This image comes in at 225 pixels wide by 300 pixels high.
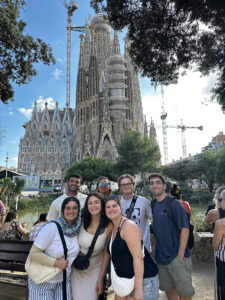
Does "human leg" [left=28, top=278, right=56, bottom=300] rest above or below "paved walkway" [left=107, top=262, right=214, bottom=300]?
above

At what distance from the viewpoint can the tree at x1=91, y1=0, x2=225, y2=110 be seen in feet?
17.3

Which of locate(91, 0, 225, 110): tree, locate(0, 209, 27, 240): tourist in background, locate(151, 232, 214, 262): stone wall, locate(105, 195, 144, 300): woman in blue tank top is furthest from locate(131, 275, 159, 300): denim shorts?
locate(91, 0, 225, 110): tree

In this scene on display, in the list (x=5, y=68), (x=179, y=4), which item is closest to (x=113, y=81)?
(x=5, y=68)

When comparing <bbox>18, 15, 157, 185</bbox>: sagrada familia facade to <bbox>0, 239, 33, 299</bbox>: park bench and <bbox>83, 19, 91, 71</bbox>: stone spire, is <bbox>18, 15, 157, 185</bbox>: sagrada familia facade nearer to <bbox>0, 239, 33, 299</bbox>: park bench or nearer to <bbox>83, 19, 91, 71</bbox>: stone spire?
<bbox>83, 19, 91, 71</bbox>: stone spire

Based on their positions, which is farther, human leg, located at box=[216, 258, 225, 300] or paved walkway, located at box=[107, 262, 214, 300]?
paved walkway, located at box=[107, 262, 214, 300]

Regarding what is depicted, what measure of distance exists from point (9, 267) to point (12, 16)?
8.39 meters

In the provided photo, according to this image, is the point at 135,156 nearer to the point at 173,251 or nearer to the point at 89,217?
the point at 173,251

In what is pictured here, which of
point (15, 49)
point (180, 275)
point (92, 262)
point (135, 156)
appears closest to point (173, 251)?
point (180, 275)

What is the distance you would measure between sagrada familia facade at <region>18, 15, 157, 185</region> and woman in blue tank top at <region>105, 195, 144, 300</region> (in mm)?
32153

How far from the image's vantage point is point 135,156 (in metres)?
27.9

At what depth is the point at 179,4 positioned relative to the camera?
16.9 ft

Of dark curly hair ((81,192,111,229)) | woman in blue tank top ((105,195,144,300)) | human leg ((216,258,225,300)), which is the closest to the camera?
woman in blue tank top ((105,195,144,300))

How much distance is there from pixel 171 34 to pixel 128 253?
5.94 m

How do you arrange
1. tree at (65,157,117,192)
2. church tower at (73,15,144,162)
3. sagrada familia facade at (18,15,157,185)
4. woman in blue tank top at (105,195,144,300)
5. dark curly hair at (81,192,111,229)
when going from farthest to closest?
1. sagrada familia facade at (18,15,157,185)
2. church tower at (73,15,144,162)
3. tree at (65,157,117,192)
4. dark curly hair at (81,192,111,229)
5. woman in blue tank top at (105,195,144,300)
